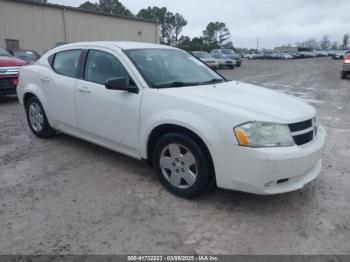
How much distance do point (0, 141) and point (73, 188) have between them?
98.9 inches

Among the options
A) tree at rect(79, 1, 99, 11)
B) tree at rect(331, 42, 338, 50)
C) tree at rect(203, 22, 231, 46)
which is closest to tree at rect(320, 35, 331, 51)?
tree at rect(331, 42, 338, 50)

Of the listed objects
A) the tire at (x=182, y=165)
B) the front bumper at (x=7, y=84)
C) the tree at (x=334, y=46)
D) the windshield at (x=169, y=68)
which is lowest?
the tire at (x=182, y=165)

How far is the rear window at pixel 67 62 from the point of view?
455cm

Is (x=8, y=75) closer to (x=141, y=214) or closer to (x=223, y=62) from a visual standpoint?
(x=141, y=214)

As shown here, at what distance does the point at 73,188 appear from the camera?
145 inches

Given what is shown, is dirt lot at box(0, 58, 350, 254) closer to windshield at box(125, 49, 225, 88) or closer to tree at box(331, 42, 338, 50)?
windshield at box(125, 49, 225, 88)

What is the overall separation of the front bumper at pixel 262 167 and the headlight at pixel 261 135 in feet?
0.18

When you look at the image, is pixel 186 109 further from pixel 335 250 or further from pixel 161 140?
pixel 335 250

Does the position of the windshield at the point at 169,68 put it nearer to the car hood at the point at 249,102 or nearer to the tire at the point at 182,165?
the car hood at the point at 249,102

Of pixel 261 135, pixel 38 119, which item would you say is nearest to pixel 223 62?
pixel 38 119

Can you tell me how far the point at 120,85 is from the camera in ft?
11.8

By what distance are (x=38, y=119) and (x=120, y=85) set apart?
8.15ft

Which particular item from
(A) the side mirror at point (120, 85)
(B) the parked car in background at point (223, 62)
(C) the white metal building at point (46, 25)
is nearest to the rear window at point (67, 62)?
(A) the side mirror at point (120, 85)

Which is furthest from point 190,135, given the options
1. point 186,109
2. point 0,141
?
point 0,141
